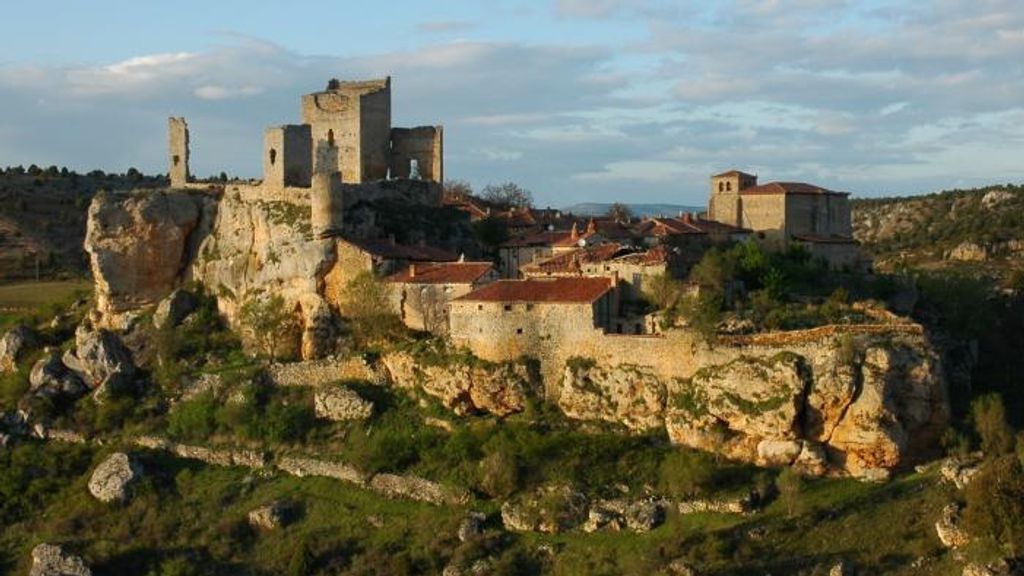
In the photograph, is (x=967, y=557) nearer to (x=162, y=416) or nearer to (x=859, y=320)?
(x=859, y=320)

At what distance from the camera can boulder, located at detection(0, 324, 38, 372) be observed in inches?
2311

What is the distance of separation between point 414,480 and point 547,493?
440cm

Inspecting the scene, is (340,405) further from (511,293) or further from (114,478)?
(114,478)

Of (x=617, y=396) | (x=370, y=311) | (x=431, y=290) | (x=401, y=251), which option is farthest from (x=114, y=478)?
(x=617, y=396)

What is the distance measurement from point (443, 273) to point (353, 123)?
11320 mm

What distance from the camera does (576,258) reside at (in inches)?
2007

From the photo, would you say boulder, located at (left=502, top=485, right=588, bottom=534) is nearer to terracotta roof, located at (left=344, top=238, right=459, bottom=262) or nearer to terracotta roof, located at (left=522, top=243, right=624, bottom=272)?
terracotta roof, located at (left=522, top=243, right=624, bottom=272)

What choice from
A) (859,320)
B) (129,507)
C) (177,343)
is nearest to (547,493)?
(859,320)

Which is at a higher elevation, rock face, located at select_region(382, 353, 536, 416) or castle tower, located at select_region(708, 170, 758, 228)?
castle tower, located at select_region(708, 170, 758, 228)

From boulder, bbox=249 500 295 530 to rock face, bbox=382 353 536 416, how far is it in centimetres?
572

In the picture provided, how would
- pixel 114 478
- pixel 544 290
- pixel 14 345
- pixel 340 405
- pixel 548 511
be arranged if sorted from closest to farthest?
pixel 548 511 → pixel 544 290 → pixel 114 478 → pixel 340 405 → pixel 14 345

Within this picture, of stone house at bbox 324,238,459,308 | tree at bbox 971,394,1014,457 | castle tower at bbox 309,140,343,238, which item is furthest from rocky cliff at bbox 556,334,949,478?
castle tower at bbox 309,140,343,238

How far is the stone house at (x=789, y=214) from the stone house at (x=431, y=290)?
1308 cm

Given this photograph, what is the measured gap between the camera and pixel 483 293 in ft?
155
